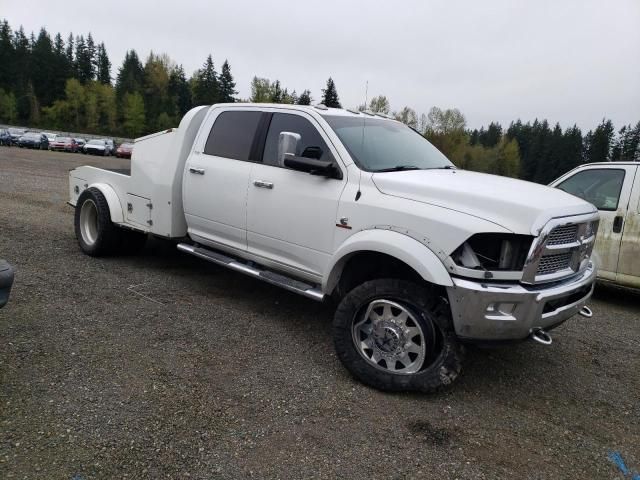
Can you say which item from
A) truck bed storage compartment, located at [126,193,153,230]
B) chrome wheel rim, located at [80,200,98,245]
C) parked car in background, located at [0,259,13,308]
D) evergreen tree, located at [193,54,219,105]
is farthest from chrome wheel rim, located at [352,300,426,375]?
evergreen tree, located at [193,54,219,105]

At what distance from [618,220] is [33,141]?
42953 mm

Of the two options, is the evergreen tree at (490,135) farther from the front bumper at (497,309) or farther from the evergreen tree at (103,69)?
the front bumper at (497,309)

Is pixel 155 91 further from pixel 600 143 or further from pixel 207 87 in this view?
pixel 600 143

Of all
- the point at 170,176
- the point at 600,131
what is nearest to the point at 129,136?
the point at 600,131

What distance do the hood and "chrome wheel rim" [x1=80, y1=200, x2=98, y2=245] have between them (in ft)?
14.2

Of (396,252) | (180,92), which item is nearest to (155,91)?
(180,92)

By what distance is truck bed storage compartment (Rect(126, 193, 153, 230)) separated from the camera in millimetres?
5543

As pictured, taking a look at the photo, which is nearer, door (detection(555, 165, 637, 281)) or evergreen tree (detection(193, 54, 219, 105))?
door (detection(555, 165, 637, 281))

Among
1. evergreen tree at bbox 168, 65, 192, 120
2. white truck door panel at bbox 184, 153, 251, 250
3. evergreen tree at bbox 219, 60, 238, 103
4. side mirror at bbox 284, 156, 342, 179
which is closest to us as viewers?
side mirror at bbox 284, 156, 342, 179

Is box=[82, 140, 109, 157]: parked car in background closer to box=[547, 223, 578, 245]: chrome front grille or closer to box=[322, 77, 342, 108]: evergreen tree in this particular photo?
box=[322, 77, 342, 108]: evergreen tree

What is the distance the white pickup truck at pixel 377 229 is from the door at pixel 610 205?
2.41 m

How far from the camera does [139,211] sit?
5668 mm

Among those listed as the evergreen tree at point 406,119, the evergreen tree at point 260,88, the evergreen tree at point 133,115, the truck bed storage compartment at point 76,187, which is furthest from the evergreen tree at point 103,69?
the truck bed storage compartment at point 76,187

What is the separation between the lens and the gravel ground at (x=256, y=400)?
270 centimetres
